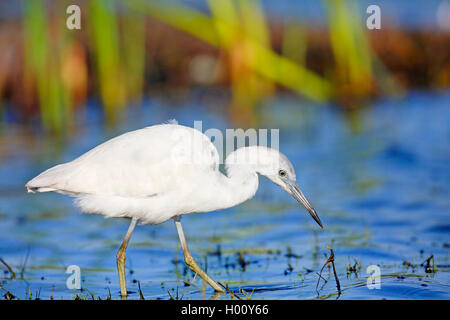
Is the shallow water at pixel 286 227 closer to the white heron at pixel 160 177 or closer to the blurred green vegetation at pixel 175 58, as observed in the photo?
the white heron at pixel 160 177

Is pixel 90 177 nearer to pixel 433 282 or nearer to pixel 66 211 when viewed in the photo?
pixel 433 282

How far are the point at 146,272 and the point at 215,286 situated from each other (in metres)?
1.05

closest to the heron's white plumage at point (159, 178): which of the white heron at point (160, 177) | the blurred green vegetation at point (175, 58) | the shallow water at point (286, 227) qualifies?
the white heron at point (160, 177)

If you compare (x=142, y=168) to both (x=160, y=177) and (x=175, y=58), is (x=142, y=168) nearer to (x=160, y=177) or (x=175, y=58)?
(x=160, y=177)

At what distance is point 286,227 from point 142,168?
9.84 ft

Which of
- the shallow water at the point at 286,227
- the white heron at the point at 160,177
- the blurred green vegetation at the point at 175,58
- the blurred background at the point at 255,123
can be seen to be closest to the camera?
the white heron at the point at 160,177

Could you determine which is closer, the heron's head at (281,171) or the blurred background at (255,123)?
the heron's head at (281,171)

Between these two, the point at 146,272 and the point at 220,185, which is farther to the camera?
the point at 146,272

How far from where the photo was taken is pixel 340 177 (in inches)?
462

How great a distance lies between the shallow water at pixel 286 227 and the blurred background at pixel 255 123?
4 cm

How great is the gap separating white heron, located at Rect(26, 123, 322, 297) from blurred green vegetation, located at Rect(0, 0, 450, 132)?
5709mm

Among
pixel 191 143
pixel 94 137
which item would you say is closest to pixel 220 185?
pixel 191 143

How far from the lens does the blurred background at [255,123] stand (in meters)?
7.41
